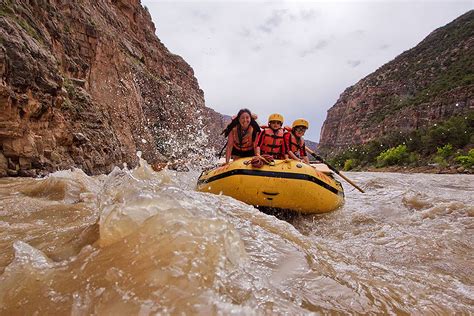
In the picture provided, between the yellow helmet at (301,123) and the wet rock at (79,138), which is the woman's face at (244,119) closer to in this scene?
the yellow helmet at (301,123)

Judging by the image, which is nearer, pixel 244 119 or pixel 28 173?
pixel 244 119

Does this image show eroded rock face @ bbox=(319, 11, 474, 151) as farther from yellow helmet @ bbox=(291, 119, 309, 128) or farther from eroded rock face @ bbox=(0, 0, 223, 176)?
yellow helmet @ bbox=(291, 119, 309, 128)

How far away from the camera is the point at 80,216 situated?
309 centimetres

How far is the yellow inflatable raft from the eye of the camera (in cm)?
423

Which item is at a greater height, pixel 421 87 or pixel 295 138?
pixel 421 87

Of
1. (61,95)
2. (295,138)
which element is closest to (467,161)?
(295,138)

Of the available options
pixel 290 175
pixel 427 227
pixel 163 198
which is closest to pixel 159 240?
pixel 163 198

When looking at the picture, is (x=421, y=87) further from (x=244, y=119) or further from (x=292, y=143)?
(x=244, y=119)

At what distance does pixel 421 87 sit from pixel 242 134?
56605 mm

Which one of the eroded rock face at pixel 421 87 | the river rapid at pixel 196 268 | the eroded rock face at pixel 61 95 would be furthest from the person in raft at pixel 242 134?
the eroded rock face at pixel 421 87

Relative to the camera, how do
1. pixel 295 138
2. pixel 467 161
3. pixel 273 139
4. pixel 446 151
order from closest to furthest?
pixel 273 139
pixel 295 138
pixel 467 161
pixel 446 151

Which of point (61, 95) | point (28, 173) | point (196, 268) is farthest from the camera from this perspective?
point (61, 95)

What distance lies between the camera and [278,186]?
4215 mm

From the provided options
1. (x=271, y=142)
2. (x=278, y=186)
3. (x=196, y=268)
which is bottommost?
(x=196, y=268)
